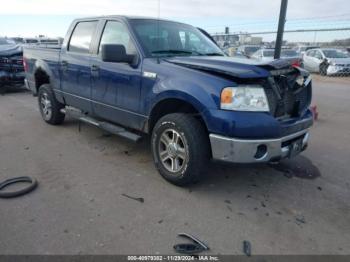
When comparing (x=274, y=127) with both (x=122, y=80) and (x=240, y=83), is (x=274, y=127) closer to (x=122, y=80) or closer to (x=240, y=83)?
(x=240, y=83)

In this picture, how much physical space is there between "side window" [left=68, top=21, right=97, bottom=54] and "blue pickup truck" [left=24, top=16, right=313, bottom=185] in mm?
19

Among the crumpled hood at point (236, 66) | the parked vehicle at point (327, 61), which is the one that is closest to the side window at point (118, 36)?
the crumpled hood at point (236, 66)

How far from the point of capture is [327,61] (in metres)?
17.0

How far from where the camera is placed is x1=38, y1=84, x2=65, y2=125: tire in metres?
5.92

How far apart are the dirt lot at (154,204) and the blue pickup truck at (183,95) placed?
1.41 ft

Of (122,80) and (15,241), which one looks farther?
(122,80)

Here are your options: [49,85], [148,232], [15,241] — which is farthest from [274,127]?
[49,85]

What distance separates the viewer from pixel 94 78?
4641mm

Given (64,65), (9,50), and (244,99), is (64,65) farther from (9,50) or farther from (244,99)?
(9,50)

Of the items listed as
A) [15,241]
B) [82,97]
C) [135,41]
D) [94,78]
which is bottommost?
[15,241]

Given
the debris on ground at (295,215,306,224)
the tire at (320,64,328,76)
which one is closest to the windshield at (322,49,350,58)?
the tire at (320,64,328,76)

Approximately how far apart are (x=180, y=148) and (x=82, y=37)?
268cm

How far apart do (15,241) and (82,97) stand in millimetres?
2789

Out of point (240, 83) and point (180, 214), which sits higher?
point (240, 83)
